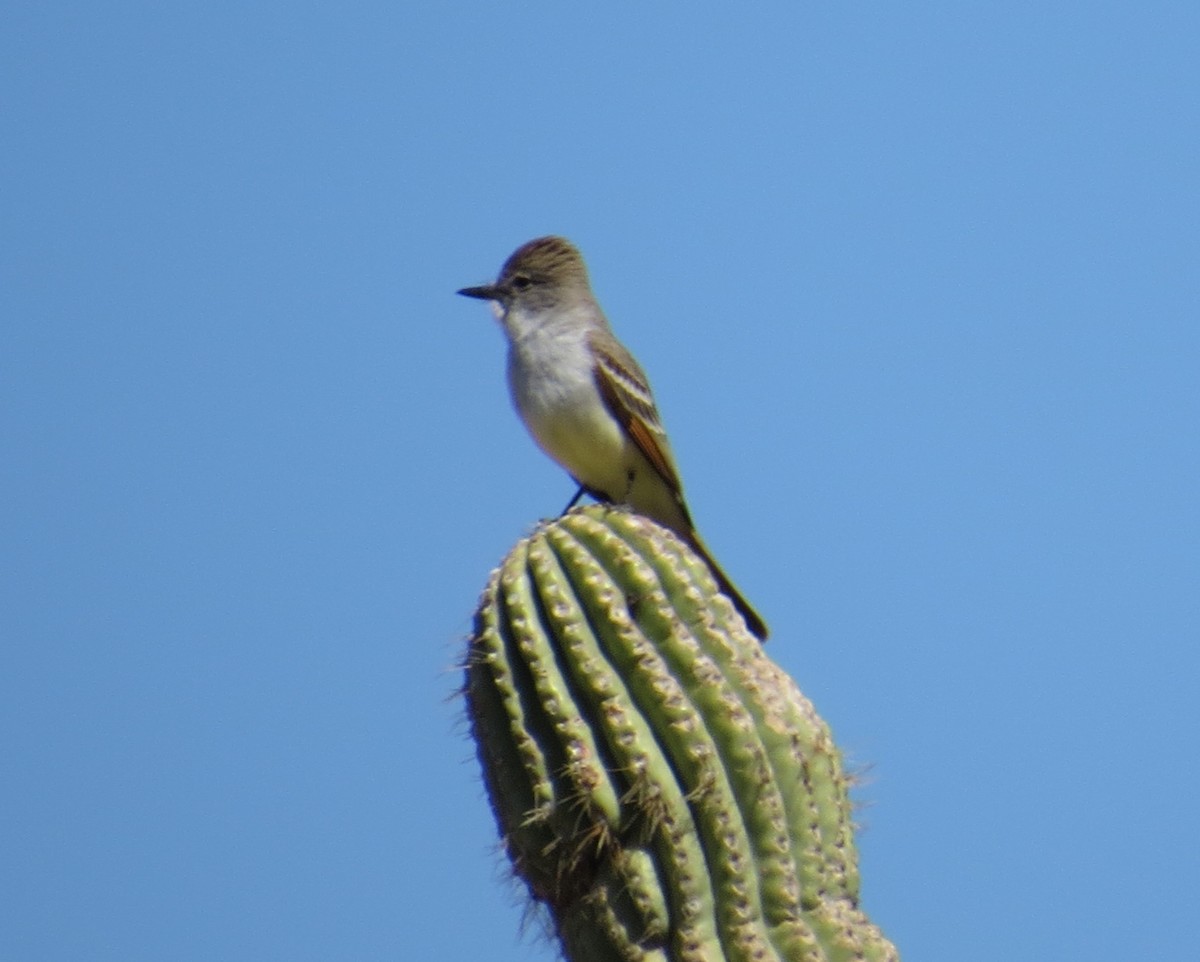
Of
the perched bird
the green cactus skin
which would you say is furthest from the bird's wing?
the green cactus skin

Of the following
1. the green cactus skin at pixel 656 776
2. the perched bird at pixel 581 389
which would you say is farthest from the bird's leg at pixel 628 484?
the green cactus skin at pixel 656 776

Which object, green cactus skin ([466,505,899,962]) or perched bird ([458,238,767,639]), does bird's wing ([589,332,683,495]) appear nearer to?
perched bird ([458,238,767,639])

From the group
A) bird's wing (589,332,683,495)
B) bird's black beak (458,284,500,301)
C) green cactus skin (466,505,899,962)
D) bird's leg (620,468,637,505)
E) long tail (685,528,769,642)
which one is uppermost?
bird's black beak (458,284,500,301)

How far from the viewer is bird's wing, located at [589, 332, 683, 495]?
8383 mm

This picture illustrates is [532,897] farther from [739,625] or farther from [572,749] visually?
[739,625]

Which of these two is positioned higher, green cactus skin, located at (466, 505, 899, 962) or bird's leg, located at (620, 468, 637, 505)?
bird's leg, located at (620, 468, 637, 505)

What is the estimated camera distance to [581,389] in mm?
8289

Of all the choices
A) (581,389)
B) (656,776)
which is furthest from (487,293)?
(656,776)

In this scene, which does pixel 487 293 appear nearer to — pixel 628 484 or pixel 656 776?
pixel 628 484

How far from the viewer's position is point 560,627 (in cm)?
459

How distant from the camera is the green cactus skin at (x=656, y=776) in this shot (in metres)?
4.41

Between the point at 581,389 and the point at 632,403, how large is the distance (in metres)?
0.30

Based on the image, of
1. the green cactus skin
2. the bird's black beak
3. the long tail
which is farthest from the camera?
the bird's black beak

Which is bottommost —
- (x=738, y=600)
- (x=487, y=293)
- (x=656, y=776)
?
(x=656, y=776)
